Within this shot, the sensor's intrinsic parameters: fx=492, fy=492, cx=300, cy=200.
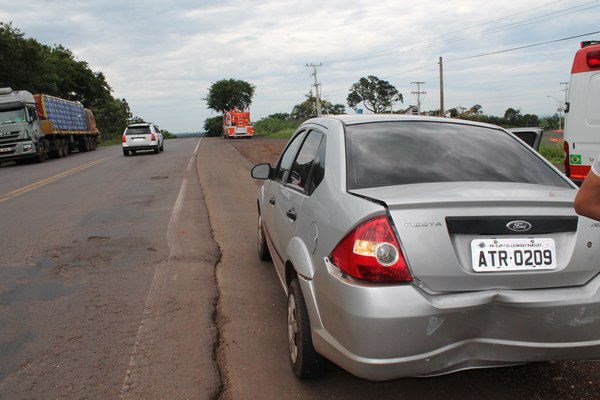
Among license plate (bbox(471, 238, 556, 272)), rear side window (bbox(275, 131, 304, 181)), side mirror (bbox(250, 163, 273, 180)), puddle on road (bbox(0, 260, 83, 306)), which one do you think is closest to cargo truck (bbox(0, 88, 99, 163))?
puddle on road (bbox(0, 260, 83, 306))

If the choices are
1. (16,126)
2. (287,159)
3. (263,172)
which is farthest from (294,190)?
(16,126)

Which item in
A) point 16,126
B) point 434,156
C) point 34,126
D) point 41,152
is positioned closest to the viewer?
point 434,156

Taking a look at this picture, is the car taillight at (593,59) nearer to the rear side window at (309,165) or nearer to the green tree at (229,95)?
the rear side window at (309,165)

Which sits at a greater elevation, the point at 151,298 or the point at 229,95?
the point at 229,95

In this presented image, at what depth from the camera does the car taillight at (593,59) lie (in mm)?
6367

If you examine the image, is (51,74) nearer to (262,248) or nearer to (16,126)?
(16,126)

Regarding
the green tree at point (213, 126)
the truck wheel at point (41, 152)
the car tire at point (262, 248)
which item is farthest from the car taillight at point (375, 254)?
the green tree at point (213, 126)

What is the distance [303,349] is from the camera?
2.95 meters

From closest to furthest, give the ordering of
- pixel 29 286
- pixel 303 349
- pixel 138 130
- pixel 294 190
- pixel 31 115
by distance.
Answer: pixel 303 349
pixel 294 190
pixel 29 286
pixel 31 115
pixel 138 130

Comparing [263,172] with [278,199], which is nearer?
[278,199]

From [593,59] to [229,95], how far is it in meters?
74.1

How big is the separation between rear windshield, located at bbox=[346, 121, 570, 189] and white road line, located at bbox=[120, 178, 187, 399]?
187 cm

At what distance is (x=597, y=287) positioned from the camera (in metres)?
2.43

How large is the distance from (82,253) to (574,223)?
5583mm
